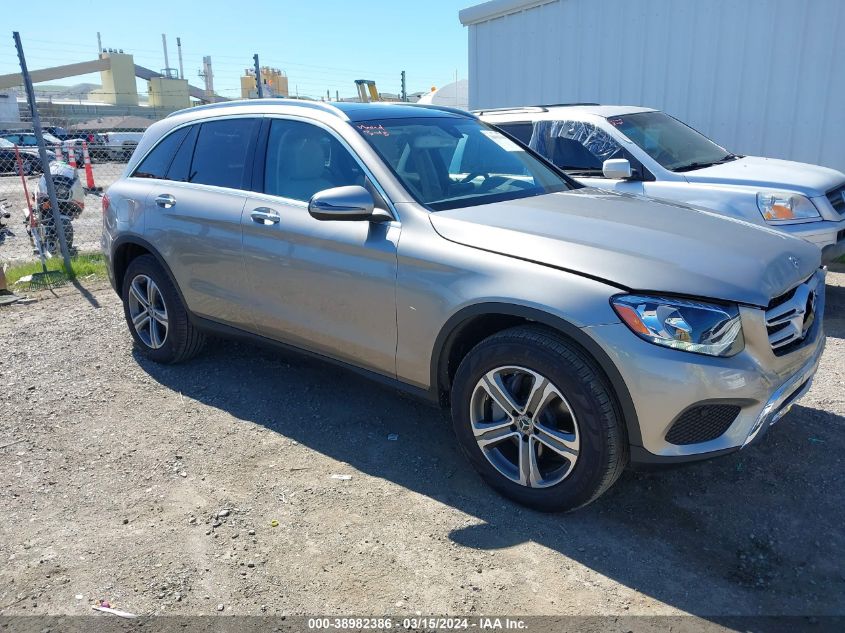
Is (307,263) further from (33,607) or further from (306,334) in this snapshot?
(33,607)

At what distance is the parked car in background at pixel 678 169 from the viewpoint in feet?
18.9

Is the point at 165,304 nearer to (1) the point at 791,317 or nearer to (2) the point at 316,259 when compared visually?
(2) the point at 316,259

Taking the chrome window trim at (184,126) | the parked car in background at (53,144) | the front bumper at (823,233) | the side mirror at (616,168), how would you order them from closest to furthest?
the chrome window trim at (184,126) < the side mirror at (616,168) < the front bumper at (823,233) < the parked car in background at (53,144)

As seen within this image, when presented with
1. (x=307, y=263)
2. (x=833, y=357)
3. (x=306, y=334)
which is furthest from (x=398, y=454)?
(x=833, y=357)

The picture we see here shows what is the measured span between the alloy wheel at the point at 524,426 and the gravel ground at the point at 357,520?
202 millimetres

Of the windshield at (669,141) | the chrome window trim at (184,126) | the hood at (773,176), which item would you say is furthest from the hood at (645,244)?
the windshield at (669,141)

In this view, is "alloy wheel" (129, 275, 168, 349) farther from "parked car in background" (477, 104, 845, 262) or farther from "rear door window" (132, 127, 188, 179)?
"parked car in background" (477, 104, 845, 262)

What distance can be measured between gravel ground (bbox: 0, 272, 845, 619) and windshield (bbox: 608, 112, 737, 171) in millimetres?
2644

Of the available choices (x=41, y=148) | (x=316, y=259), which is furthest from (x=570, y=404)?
(x=41, y=148)

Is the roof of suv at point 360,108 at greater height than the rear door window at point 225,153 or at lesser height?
greater

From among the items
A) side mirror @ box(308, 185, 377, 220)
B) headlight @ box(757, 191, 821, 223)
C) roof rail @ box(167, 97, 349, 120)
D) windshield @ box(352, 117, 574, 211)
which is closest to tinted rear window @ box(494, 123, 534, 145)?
headlight @ box(757, 191, 821, 223)

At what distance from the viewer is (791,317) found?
9.95 feet

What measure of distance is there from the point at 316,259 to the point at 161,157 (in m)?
1.94

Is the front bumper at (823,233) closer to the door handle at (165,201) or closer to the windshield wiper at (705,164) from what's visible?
the windshield wiper at (705,164)
